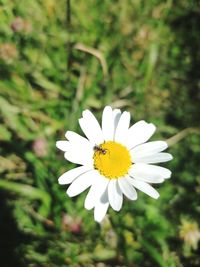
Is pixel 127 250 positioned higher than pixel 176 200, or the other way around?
pixel 176 200

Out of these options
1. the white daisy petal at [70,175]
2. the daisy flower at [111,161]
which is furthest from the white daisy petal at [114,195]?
the white daisy petal at [70,175]

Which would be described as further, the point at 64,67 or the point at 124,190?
the point at 64,67

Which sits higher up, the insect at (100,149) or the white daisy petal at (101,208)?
the insect at (100,149)

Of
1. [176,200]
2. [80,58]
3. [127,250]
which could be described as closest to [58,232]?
[127,250]

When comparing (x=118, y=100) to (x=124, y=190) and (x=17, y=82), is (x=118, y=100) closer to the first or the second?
(x=17, y=82)

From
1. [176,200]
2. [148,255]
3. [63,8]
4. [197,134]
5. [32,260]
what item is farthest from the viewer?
[63,8]

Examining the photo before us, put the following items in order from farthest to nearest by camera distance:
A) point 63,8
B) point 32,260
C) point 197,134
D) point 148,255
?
point 63,8 → point 197,134 → point 148,255 → point 32,260

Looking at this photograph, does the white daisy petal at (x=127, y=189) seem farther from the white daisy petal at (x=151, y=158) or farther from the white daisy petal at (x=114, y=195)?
the white daisy petal at (x=151, y=158)

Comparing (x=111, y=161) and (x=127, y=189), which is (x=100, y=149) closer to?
(x=111, y=161)
